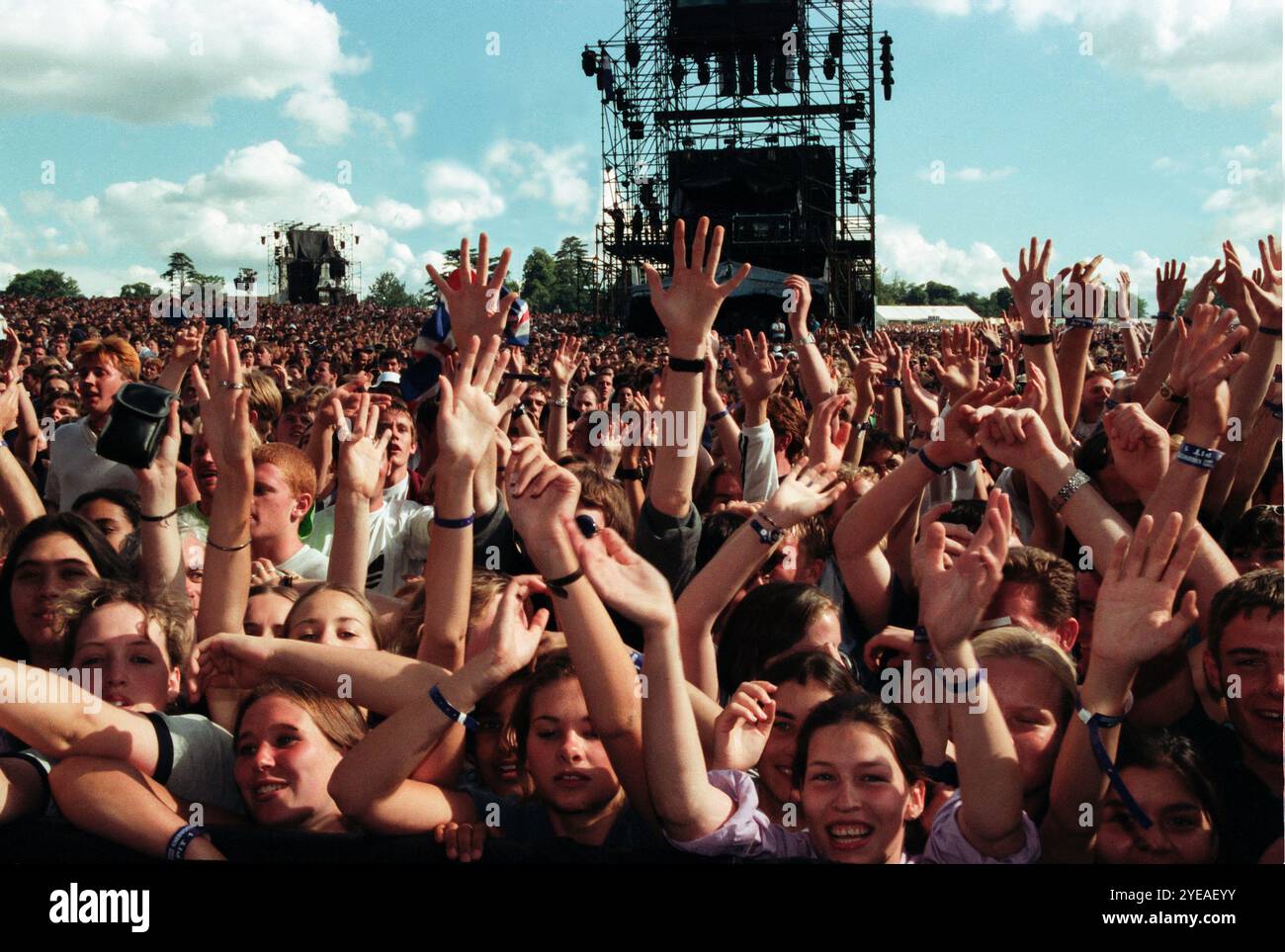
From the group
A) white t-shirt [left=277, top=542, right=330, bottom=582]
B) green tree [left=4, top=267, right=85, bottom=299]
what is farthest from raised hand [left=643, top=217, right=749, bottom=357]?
green tree [left=4, top=267, right=85, bottom=299]

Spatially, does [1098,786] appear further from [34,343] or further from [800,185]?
[800,185]

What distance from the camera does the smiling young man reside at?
210 inches

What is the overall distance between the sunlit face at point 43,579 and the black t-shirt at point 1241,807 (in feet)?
9.98

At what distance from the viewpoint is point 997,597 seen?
3297 millimetres

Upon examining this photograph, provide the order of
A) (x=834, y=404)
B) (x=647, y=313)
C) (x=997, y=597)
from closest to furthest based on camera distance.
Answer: (x=997, y=597) → (x=834, y=404) → (x=647, y=313)

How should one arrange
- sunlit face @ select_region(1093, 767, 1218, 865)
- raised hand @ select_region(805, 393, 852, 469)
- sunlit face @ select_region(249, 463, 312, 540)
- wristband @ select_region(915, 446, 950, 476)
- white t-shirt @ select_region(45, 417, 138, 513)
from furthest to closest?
white t-shirt @ select_region(45, 417, 138, 513) → sunlit face @ select_region(249, 463, 312, 540) → raised hand @ select_region(805, 393, 852, 469) → wristband @ select_region(915, 446, 950, 476) → sunlit face @ select_region(1093, 767, 1218, 865)

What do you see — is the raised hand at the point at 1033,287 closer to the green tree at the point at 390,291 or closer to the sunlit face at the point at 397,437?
the sunlit face at the point at 397,437

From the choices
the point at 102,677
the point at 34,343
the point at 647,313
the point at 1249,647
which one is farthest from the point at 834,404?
the point at 647,313

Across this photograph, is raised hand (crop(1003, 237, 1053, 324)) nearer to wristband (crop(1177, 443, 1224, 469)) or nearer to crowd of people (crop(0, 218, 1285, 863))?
crowd of people (crop(0, 218, 1285, 863))

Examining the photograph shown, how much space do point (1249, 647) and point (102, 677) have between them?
8.92 feet

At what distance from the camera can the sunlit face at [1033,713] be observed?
8.54 feet

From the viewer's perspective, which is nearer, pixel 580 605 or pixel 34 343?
pixel 580 605

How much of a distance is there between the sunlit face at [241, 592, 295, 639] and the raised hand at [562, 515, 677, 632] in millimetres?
1214

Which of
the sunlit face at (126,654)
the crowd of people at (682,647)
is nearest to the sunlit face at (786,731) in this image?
the crowd of people at (682,647)
